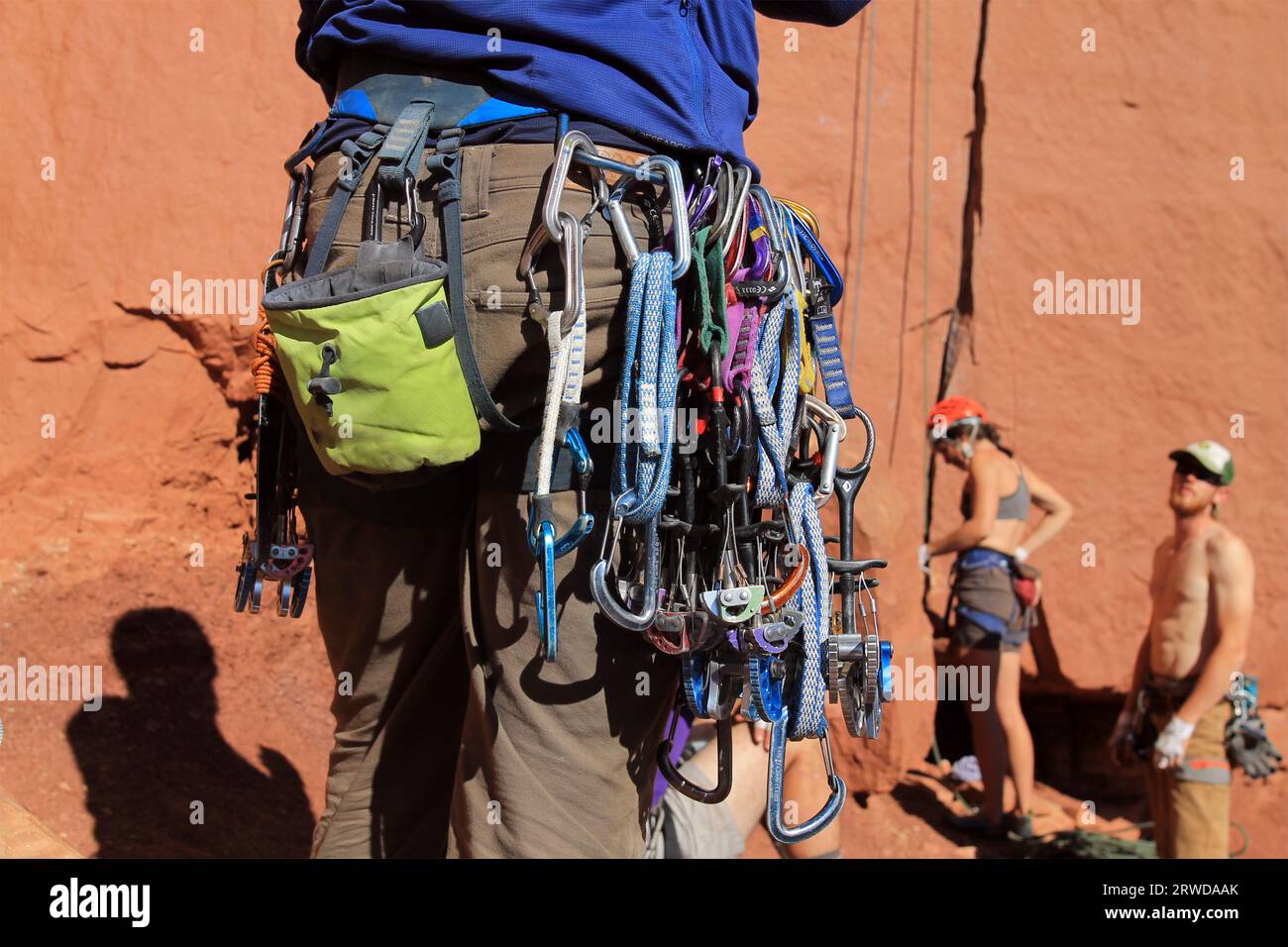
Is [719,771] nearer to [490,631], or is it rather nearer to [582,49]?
[490,631]

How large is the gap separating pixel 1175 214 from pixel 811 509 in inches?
188

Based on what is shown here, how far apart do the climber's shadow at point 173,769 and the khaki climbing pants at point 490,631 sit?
1.39m

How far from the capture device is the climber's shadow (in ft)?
9.91

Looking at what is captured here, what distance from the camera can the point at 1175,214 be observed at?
5.71 metres

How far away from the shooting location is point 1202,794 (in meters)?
4.23

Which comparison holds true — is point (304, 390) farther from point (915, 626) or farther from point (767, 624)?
point (915, 626)

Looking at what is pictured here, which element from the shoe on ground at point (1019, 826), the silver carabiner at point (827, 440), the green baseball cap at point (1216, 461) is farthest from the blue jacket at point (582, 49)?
the shoe on ground at point (1019, 826)

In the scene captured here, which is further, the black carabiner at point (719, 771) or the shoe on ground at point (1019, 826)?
the shoe on ground at point (1019, 826)

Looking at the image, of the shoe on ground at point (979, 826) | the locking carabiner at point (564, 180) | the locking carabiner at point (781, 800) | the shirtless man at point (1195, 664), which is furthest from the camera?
the shoe on ground at point (979, 826)

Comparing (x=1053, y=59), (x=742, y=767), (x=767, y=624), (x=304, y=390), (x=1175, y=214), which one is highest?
(x=1053, y=59)

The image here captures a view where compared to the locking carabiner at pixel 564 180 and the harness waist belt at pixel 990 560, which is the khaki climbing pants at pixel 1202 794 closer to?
the harness waist belt at pixel 990 560

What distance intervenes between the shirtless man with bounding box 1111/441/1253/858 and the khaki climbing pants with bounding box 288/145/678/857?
3.20 meters

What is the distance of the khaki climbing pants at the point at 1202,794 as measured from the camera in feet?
13.9
